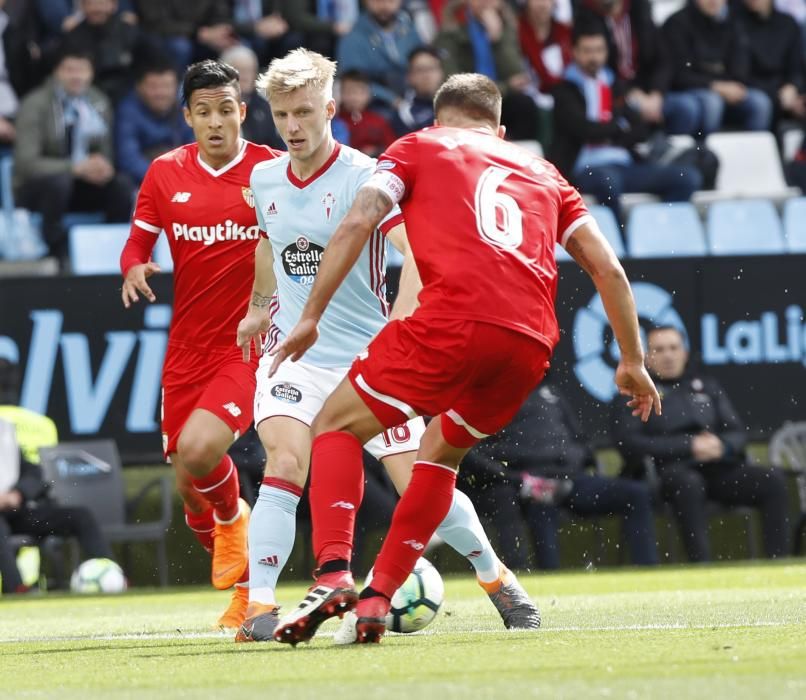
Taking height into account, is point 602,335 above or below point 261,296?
below

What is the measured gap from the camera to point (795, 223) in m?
15.4

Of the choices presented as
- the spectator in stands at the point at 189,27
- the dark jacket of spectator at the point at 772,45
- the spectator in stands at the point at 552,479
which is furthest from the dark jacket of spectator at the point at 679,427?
the dark jacket of spectator at the point at 772,45

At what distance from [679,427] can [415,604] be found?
6.75m

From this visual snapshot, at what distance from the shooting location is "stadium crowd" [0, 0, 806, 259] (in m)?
15.1

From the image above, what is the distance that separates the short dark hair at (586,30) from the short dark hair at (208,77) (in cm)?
846

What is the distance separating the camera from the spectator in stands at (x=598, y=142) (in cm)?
1573

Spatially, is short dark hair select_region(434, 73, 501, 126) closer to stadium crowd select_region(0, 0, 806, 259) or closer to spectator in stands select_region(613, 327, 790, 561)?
spectator in stands select_region(613, 327, 790, 561)

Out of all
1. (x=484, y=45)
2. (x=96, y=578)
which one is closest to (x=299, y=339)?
(x=96, y=578)

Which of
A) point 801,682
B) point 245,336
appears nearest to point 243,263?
point 245,336

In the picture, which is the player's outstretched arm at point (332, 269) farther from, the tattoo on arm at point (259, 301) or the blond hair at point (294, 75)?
the tattoo on arm at point (259, 301)

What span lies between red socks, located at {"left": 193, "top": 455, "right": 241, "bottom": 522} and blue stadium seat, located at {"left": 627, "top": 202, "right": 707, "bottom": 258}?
708 centimetres

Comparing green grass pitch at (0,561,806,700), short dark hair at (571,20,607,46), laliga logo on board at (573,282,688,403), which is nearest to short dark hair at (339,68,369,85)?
short dark hair at (571,20,607,46)

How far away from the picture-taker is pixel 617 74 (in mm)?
17234

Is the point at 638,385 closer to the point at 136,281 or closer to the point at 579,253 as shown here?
the point at 579,253
